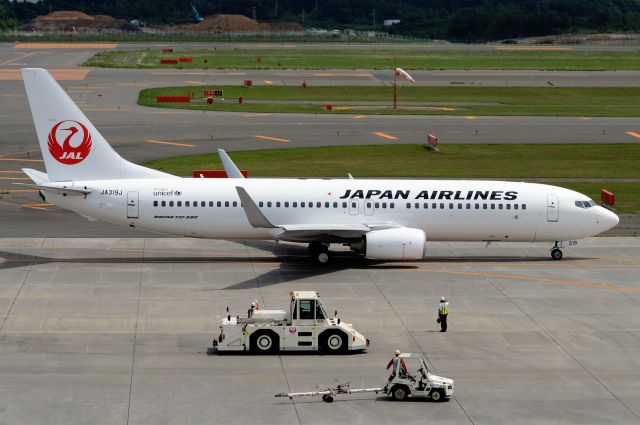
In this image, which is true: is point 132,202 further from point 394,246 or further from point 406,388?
point 406,388

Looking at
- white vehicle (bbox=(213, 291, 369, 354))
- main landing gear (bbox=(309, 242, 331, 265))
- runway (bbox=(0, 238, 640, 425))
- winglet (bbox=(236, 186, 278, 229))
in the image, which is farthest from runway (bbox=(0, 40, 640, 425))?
winglet (bbox=(236, 186, 278, 229))

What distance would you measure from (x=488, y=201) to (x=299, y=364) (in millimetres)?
19231

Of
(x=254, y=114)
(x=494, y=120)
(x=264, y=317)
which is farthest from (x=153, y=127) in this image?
(x=264, y=317)

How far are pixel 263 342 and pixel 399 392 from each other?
20.8 ft

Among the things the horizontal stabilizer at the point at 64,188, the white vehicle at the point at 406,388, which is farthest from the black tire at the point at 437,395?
the horizontal stabilizer at the point at 64,188

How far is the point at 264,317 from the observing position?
124 feet

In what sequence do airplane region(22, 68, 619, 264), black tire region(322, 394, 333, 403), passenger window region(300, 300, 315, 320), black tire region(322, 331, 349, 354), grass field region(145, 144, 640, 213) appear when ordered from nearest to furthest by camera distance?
black tire region(322, 394, 333, 403) → passenger window region(300, 300, 315, 320) → black tire region(322, 331, 349, 354) → airplane region(22, 68, 619, 264) → grass field region(145, 144, 640, 213)

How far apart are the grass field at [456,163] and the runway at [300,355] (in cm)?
1868

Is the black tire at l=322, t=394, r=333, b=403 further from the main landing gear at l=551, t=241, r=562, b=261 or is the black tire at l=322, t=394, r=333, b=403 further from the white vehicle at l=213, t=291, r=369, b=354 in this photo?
the main landing gear at l=551, t=241, r=562, b=261

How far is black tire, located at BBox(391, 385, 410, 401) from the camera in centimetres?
3222

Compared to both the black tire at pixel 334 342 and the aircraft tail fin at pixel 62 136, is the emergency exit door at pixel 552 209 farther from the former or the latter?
the aircraft tail fin at pixel 62 136

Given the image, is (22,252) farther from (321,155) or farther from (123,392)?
(321,155)

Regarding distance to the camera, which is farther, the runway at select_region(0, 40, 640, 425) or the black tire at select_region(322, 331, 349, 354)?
the black tire at select_region(322, 331, 349, 354)

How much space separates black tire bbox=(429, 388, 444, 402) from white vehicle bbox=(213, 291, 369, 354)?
522 centimetres
